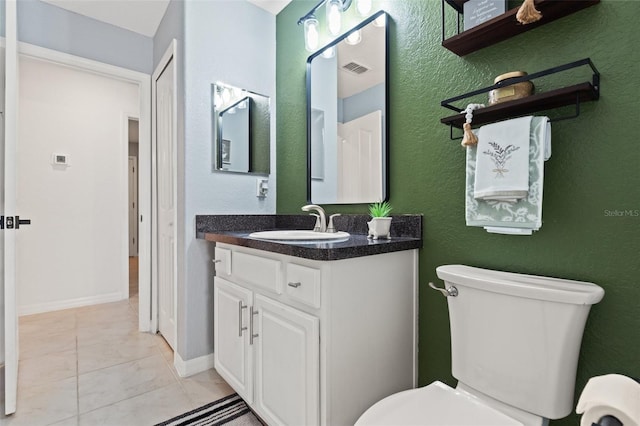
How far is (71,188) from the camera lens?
10.5 feet

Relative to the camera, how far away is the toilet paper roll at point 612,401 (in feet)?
1.96

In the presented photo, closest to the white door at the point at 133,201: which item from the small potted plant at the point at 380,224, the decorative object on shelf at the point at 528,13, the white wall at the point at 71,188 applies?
the white wall at the point at 71,188

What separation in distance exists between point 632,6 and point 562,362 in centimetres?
100

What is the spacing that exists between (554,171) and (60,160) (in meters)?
3.87

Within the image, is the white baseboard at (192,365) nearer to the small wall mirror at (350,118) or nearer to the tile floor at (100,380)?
the tile floor at (100,380)

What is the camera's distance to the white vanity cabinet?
42.8 inches

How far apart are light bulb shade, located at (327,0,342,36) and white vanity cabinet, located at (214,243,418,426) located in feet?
4.10

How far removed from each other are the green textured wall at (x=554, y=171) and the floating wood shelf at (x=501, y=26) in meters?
0.03

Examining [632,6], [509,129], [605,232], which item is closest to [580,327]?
[605,232]

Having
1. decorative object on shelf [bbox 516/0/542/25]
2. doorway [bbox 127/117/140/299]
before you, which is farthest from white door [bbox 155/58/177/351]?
doorway [bbox 127/117/140/299]

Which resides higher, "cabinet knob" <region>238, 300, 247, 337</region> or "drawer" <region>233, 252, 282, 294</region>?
"drawer" <region>233, 252, 282, 294</region>

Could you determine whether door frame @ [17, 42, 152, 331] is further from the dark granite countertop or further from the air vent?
the air vent

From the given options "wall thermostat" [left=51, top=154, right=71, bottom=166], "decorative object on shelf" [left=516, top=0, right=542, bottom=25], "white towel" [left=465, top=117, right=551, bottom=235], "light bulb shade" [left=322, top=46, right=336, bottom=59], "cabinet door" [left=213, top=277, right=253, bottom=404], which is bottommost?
"cabinet door" [left=213, top=277, right=253, bottom=404]

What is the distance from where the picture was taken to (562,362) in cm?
90
